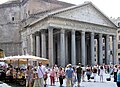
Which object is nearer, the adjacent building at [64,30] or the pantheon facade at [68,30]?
the pantheon facade at [68,30]

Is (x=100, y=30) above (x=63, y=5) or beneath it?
beneath

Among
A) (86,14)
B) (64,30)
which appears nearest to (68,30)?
(64,30)

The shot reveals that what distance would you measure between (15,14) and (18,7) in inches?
70.7

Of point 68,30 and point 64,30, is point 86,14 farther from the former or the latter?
point 64,30

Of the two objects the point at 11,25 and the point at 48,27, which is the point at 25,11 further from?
the point at 48,27

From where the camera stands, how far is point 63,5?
55.9 metres

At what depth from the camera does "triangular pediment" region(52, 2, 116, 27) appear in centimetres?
3881

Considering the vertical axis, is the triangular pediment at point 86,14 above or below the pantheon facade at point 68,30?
above

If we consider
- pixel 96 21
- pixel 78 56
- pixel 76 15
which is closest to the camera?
pixel 76 15

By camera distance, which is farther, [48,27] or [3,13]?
[3,13]

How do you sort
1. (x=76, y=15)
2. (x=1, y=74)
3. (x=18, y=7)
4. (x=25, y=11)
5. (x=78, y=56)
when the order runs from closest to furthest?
(x=1, y=74) < (x=76, y=15) < (x=78, y=56) < (x=25, y=11) < (x=18, y=7)

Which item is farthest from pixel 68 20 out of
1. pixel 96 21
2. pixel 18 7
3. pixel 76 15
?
pixel 18 7

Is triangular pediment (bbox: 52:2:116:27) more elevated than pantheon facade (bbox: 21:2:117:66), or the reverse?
triangular pediment (bbox: 52:2:116:27)

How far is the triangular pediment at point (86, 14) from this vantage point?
127 ft
